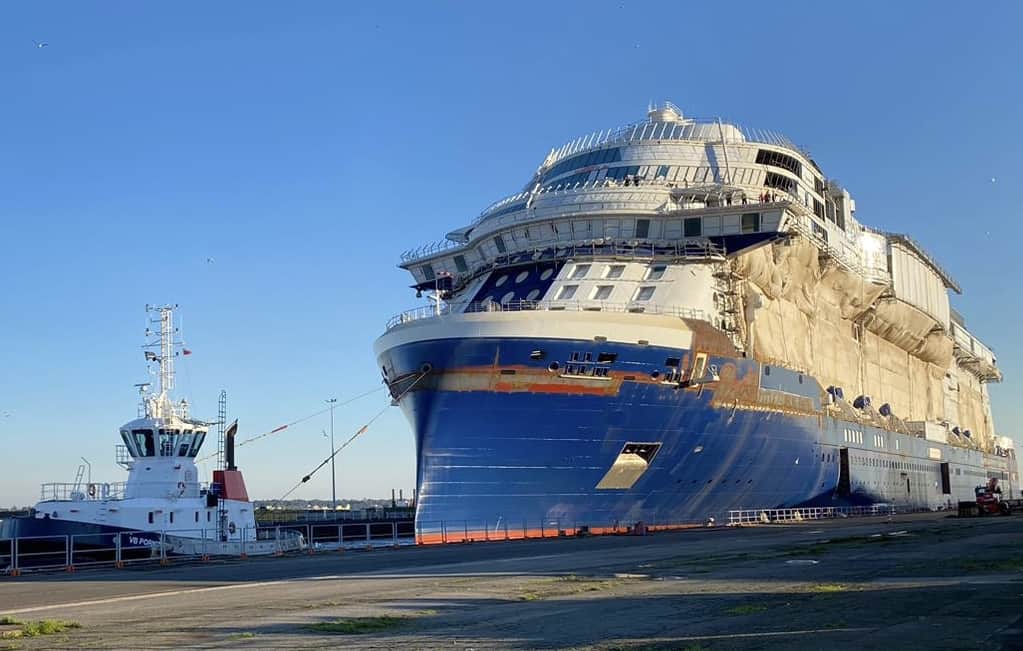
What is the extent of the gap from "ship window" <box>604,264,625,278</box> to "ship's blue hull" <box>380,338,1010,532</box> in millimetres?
5640

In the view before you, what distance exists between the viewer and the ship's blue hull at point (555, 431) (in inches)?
1296

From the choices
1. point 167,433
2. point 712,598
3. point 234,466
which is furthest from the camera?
point 234,466

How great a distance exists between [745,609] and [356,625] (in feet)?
17.2

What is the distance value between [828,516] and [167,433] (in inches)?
1234

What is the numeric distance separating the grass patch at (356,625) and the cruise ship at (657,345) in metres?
19.4

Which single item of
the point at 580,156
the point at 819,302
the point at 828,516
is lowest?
the point at 828,516

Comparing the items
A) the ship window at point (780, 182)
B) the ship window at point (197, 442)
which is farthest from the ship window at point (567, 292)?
the ship window at point (780, 182)

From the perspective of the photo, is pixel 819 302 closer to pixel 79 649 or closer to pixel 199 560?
pixel 199 560

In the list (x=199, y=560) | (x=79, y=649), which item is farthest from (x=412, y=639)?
(x=199, y=560)

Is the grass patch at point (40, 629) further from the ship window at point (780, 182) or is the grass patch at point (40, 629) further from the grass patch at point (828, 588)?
the ship window at point (780, 182)

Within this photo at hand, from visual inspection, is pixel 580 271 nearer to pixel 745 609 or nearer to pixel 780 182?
pixel 780 182

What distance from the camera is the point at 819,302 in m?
52.5

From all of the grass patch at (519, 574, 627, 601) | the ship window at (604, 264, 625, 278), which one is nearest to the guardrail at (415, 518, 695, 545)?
the ship window at (604, 264, 625, 278)

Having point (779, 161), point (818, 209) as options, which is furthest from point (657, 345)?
point (818, 209)
